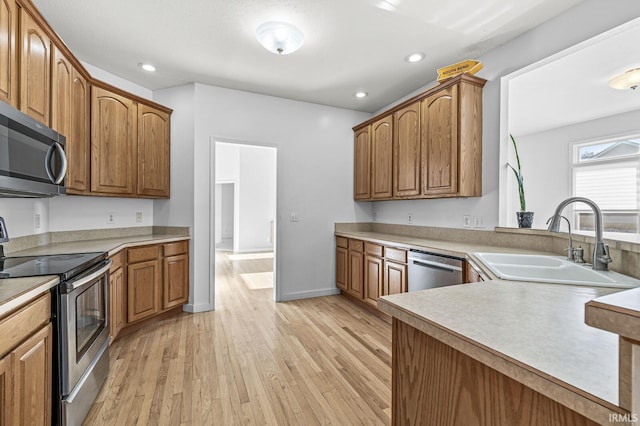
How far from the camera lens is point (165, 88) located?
3.53 metres

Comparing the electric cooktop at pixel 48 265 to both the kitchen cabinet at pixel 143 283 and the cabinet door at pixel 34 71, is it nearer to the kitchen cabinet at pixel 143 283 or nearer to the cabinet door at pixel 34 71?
the kitchen cabinet at pixel 143 283

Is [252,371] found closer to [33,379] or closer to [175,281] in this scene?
[33,379]

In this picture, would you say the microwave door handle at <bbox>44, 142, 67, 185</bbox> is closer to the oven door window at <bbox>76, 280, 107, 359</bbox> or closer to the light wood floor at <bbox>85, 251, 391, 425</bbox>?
the oven door window at <bbox>76, 280, 107, 359</bbox>

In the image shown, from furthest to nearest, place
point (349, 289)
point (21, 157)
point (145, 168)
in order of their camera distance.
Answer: point (349, 289) < point (145, 168) < point (21, 157)

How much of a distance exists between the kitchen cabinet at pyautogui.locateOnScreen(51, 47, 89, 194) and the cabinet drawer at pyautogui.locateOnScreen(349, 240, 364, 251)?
114 inches

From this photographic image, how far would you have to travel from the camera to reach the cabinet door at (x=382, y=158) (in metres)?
3.53

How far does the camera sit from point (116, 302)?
8.14 ft

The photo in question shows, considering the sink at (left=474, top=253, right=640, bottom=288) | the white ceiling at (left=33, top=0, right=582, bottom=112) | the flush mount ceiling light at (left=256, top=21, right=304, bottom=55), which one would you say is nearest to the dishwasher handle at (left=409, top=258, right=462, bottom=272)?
the sink at (left=474, top=253, right=640, bottom=288)

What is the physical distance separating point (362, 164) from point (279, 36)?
2.11m

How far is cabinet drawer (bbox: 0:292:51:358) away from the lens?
1063mm

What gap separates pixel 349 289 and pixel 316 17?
3.00m

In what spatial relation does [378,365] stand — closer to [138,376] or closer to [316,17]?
[138,376]

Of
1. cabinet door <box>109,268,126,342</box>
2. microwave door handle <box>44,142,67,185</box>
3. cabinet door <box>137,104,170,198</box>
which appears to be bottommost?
cabinet door <box>109,268,126,342</box>

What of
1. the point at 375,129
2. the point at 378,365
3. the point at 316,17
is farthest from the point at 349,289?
the point at 316,17
